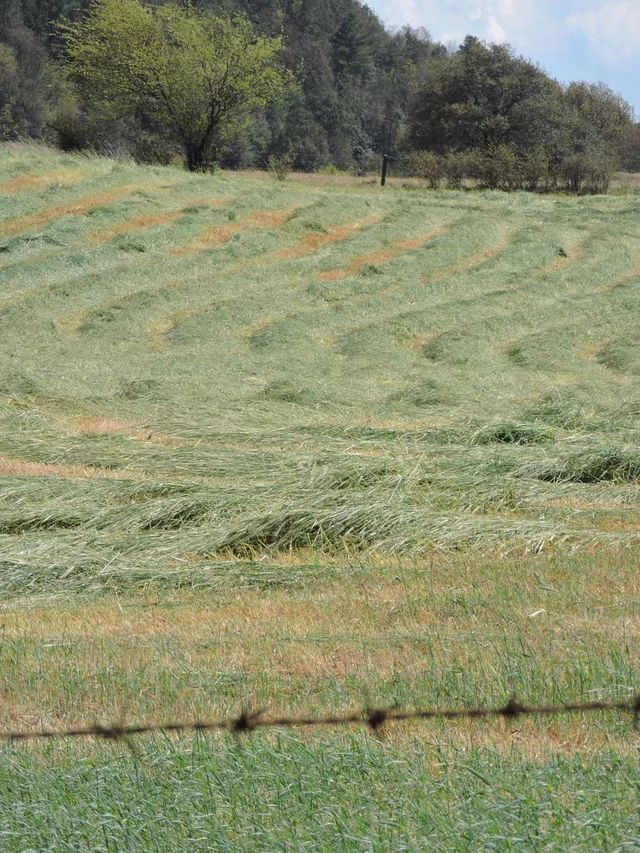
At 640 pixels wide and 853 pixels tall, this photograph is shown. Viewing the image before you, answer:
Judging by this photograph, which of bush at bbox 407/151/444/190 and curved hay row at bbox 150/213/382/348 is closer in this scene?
curved hay row at bbox 150/213/382/348

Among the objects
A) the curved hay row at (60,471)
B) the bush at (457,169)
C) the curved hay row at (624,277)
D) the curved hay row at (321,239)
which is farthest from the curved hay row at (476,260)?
the curved hay row at (60,471)

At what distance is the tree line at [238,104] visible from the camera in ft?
117

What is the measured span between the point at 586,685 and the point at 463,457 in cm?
480

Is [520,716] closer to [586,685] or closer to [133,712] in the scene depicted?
[586,685]

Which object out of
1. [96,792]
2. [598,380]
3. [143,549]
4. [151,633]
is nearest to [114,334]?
[598,380]

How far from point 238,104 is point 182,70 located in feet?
7.06

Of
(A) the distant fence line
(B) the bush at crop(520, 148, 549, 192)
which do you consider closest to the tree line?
(B) the bush at crop(520, 148, 549, 192)

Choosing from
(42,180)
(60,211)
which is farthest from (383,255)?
(42,180)

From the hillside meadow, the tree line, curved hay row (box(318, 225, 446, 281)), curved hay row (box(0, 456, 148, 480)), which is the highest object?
the tree line

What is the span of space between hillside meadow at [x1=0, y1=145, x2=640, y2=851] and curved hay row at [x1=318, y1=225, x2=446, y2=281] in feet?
6.34

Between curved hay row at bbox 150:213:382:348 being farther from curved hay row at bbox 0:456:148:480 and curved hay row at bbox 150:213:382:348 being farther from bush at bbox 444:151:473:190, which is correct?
bush at bbox 444:151:473:190

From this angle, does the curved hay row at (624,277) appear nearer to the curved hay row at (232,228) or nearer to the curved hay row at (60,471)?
the curved hay row at (232,228)

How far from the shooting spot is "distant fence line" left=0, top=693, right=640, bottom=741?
12.0 feet

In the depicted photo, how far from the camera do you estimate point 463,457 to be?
8930 millimetres
